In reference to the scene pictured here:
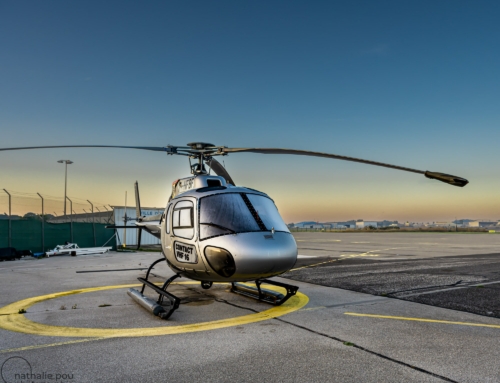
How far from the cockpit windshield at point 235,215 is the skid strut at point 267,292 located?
1329 mm

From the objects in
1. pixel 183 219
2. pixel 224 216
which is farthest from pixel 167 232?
pixel 224 216

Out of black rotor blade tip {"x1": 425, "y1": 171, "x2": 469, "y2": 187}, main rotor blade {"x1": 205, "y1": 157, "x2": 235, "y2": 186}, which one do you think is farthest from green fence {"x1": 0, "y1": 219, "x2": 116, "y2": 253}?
black rotor blade tip {"x1": 425, "y1": 171, "x2": 469, "y2": 187}

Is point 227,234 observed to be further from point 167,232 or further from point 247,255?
point 167,232

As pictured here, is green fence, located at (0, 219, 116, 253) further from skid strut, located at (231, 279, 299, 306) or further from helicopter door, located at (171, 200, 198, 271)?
helicopter door, located at (171, 200, 198, 271)

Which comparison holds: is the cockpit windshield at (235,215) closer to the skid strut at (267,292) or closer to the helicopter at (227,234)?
the helicopter at (227,234)

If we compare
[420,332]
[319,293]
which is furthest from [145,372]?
[319,293]

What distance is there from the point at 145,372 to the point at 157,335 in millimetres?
1518

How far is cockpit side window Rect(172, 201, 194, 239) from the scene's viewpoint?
704 cm

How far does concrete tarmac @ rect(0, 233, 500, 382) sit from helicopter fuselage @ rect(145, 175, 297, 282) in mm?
928

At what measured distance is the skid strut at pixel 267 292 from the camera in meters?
7.71

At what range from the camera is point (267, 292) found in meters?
8.31

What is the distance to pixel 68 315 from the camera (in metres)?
7.16

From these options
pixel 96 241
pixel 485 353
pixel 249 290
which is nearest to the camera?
pixel 485 353

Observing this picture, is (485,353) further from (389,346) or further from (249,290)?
(249,290)
